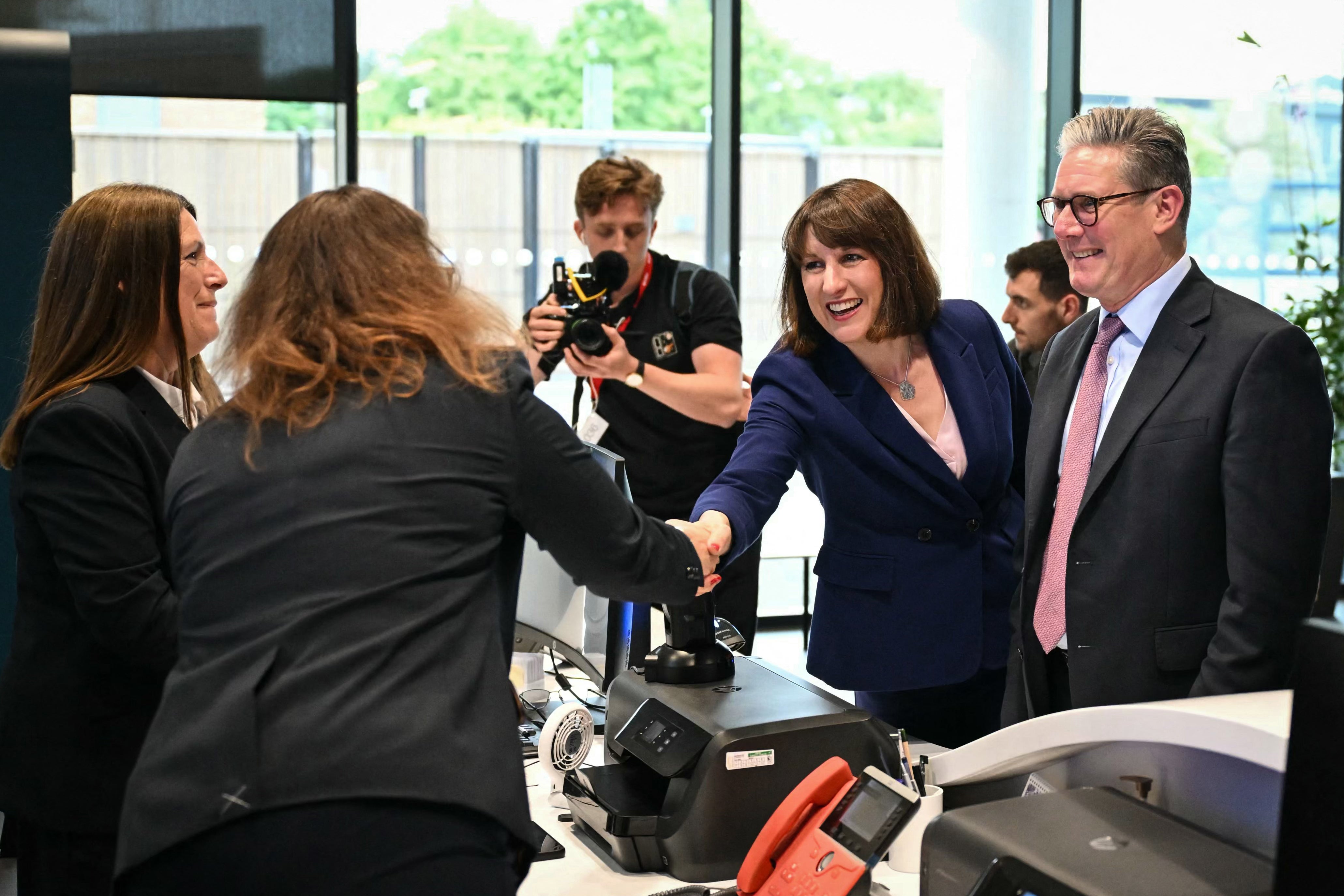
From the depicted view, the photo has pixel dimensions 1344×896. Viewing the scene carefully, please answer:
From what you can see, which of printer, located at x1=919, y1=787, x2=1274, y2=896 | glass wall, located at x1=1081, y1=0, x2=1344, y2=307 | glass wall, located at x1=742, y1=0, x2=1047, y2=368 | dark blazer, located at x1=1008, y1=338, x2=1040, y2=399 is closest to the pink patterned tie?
printer, located at x1=919, y1=787, x2=1274, y2=896

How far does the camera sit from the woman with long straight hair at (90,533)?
1.60m

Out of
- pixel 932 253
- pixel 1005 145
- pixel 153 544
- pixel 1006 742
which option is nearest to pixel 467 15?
pixel 1005 145

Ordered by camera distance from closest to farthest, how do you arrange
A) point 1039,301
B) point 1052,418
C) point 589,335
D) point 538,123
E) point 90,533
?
point 90,533
point 1052,418
point 589,335
point 1039,301
point 538,123

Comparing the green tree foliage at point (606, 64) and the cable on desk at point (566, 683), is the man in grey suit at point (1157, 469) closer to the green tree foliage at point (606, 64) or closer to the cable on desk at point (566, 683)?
the cable on desk at point (566, 683)

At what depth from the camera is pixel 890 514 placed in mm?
2215

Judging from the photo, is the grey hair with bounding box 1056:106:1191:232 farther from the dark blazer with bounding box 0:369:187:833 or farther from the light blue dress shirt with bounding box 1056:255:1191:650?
the dark blazer with bounding box 0:369:187:833

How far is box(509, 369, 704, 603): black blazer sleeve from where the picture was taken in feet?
4.28

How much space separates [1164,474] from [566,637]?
1135 millimetres

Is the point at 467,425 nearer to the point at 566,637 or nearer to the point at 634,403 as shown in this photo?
the point at 566,637

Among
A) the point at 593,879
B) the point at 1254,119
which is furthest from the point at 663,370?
the point at 1254,119

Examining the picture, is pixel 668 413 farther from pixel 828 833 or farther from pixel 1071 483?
pixel 828 833

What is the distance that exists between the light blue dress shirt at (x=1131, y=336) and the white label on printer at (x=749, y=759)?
54 centimetres

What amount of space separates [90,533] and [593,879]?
2.58 feet

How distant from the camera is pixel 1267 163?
22.0ft
